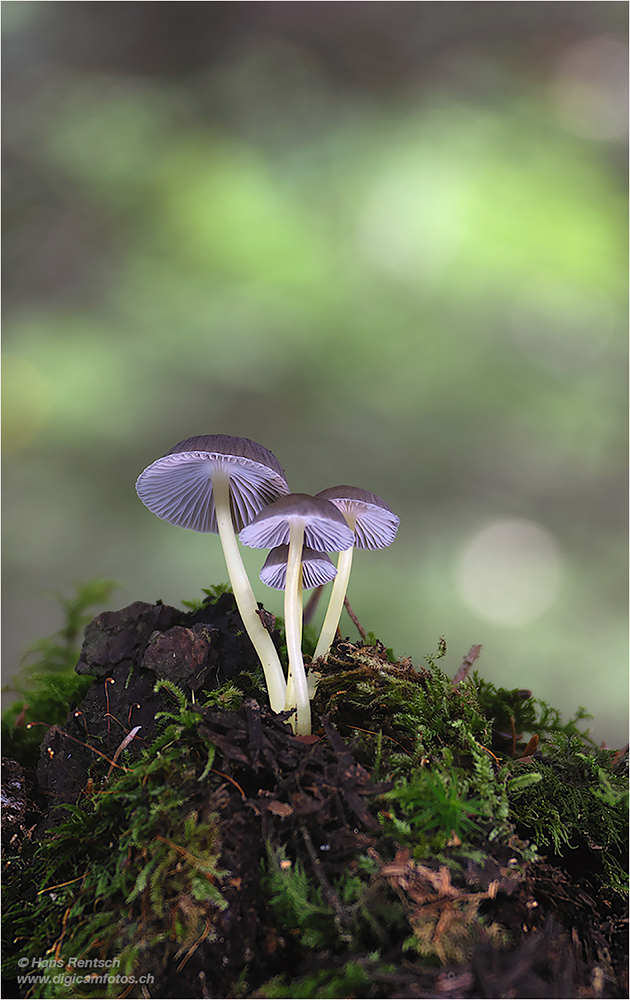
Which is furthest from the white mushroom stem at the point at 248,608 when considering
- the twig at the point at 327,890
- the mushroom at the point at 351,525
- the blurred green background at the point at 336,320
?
the blurred green background at the point at 336,320

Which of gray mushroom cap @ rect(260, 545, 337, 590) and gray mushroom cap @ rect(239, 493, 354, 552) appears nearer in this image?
gray mushroom cap @ rect(239, 493, 354, 552)

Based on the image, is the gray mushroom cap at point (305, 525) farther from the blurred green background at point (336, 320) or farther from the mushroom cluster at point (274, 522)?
the blurred green background at point (336, 320)

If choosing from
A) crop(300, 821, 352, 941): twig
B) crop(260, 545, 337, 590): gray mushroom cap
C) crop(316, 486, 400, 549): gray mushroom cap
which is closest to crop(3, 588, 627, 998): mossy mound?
crop(300, 821, 352, 941): twig

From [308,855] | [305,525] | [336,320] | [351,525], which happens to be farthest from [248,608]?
[336,320]

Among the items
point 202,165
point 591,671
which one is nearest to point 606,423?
point 591,671

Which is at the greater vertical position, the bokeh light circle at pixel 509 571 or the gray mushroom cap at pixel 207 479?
the bokeh light circle at pixel 509 571

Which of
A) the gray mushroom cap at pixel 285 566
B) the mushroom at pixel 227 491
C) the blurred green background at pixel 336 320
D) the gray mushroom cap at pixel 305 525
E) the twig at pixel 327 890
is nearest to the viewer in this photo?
the twig at pixel 327 890

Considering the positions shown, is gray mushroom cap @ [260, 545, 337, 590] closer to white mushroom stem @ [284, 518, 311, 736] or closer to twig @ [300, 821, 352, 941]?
white mushroom stem @ [284, 518, 311, 736]
